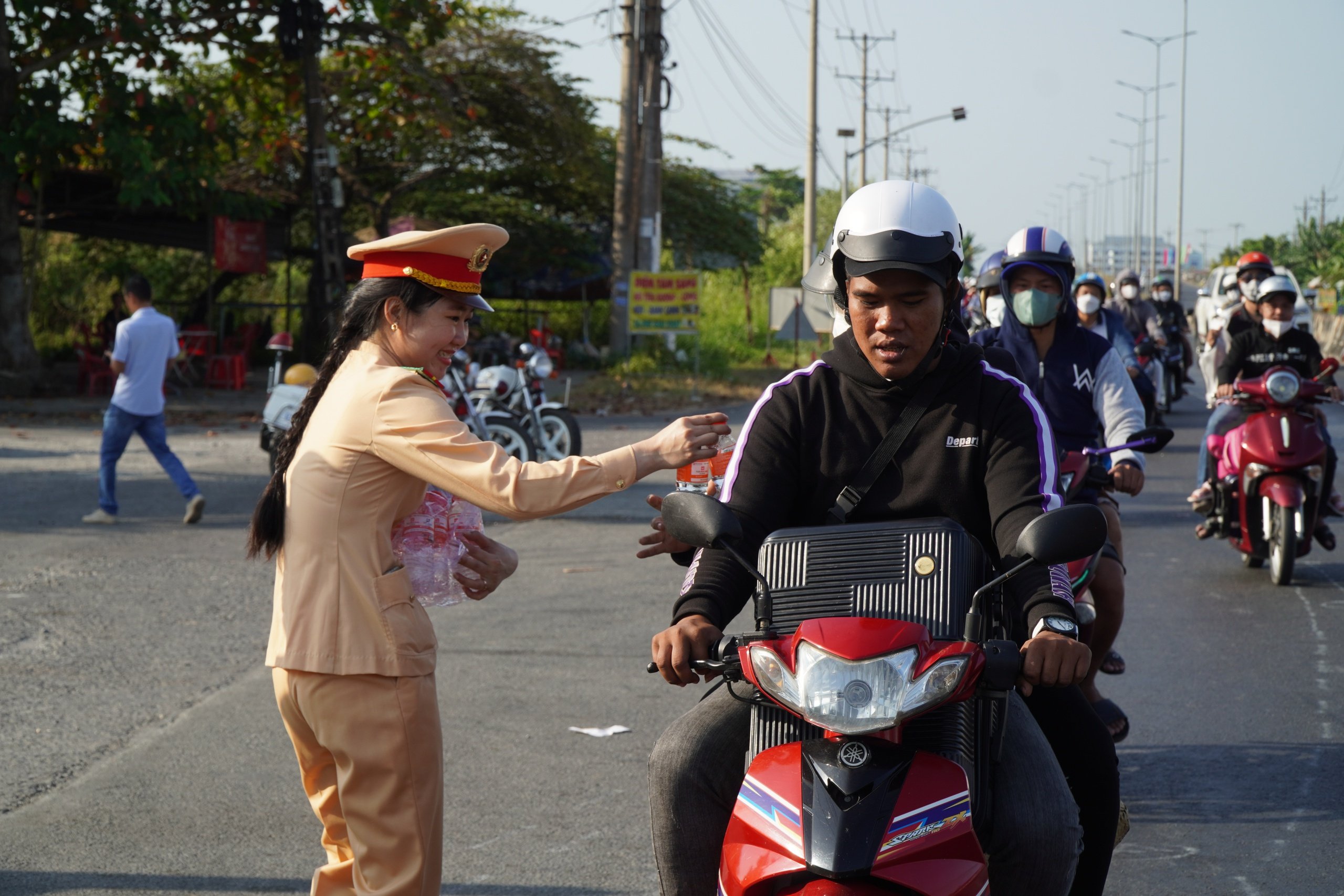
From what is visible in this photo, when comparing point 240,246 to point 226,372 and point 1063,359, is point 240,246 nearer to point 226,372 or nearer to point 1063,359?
point 226,372

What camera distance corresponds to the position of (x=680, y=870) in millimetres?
2789

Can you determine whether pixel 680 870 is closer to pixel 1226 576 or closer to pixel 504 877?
pixel 504 877

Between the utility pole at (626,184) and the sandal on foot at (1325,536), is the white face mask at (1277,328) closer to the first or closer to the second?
the sandal on foot at (1325,536)

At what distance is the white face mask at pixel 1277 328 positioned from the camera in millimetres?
8969

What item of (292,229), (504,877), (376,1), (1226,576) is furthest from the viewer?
(292,229)

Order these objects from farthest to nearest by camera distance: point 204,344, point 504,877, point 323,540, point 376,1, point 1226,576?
point 204,344 → point 376,1 → point 1226,576 → point 504,877 → point 323,540

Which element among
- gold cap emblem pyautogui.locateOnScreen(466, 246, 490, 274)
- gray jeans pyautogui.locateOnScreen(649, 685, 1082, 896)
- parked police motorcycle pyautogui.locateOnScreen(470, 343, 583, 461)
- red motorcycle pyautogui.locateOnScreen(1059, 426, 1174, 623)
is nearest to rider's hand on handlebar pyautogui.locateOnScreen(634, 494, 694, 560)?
gray jeans pyautogui.locateOnScreen(649, 685, 1082, 896)

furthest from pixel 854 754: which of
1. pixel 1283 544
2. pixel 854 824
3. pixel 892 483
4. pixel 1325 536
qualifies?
pixel 1325 536

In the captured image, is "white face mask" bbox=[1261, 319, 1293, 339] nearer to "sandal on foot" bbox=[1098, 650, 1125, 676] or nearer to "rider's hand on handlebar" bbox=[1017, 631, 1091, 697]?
"sandal on foot" bbox=[1098, 650, 1125, 676]

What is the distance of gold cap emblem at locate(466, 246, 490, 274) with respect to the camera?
3271 millimetres

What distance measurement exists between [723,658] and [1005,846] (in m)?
0.62

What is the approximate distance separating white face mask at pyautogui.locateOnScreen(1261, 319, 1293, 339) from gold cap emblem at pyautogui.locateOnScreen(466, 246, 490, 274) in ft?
23.1

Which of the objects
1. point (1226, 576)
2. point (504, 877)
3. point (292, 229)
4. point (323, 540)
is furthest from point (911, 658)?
point (292, 229)

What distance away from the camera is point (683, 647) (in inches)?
109
